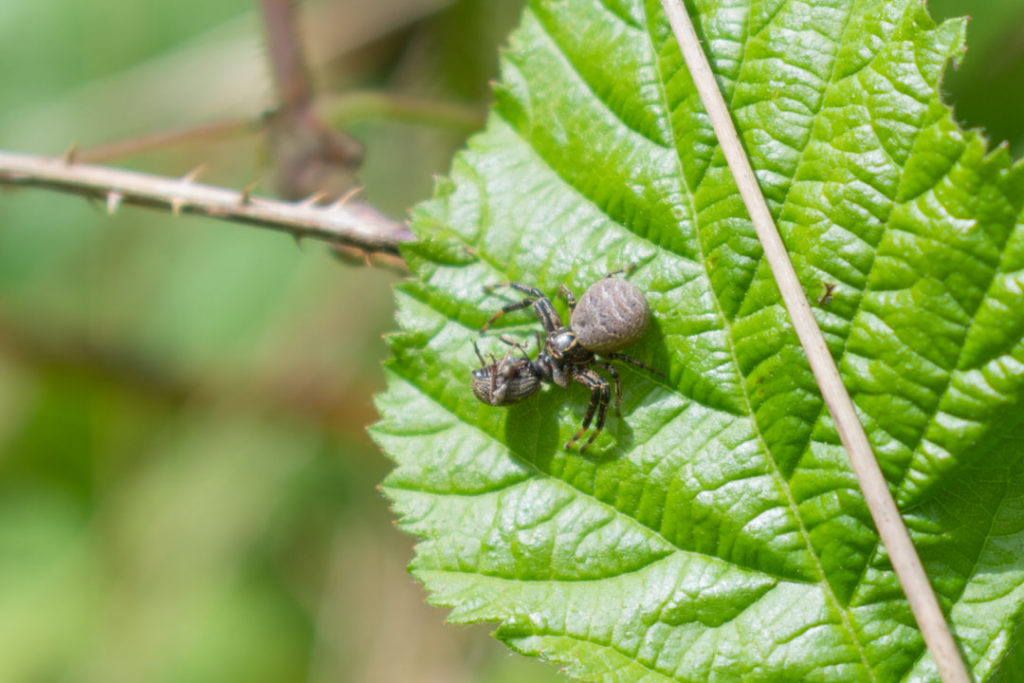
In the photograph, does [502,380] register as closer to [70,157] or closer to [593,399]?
[593,399]

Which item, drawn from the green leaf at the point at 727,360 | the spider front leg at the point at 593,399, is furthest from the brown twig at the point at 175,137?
the spider front leg at the point at 593,399

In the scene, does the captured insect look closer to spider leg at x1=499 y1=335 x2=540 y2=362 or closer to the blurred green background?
spider leg at x1=499 y1=335 x2=540 y2=362

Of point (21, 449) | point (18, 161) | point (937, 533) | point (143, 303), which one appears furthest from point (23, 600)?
point (937, 533)

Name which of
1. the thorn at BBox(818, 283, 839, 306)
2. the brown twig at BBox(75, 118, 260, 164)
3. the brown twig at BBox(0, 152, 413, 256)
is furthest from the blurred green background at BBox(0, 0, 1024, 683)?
the thorn at BBox(818, 283, 839, 306)

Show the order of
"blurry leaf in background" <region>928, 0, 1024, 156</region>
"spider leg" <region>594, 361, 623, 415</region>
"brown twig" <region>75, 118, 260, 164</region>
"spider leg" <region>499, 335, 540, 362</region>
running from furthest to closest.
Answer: "blurry leaf in background" <region>928, 0, 1024, 156</region> → "brown twig" <region>75, 118, 260, 164</region> → "spider leg" <region>499, 335, 540, 362</region> → "spider leg" <region>594, 361, 623, 415</region>

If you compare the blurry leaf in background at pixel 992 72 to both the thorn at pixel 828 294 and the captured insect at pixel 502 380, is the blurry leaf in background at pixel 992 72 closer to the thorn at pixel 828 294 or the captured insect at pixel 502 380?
the thorn at pixel 828 294

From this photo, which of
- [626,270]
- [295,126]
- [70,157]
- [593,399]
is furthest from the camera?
[295,126]

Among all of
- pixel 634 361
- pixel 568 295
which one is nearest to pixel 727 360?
pixel 634 361
